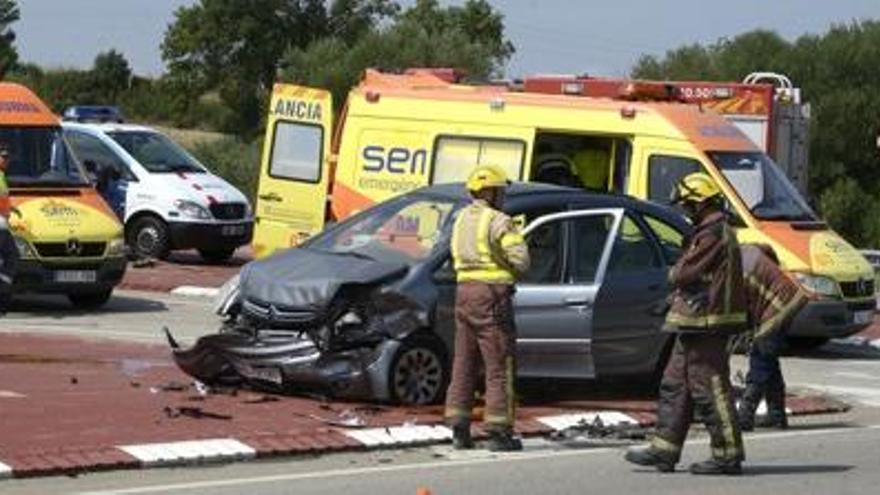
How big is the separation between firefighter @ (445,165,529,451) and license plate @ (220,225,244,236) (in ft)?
48.2

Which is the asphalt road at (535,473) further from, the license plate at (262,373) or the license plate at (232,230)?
the license plate at (232,230)

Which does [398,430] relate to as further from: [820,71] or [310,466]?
[820,71]

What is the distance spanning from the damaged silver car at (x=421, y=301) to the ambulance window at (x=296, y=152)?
7.38m

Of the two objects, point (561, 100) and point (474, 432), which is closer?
point (474, 432)

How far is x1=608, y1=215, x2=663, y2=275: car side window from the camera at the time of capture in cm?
1342

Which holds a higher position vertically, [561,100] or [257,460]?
[561,100]

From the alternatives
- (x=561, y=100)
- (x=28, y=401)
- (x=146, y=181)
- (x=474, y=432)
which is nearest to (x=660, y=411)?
(x=474, y=432)

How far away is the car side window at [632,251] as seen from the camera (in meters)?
13.4

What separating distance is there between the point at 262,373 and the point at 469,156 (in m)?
7.12

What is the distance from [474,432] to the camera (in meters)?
11.7

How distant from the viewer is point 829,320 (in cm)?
1778

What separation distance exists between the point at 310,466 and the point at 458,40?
43.9m

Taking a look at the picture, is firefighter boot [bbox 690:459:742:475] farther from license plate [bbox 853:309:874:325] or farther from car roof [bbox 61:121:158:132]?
car roof [bbox 61:121:158:132]

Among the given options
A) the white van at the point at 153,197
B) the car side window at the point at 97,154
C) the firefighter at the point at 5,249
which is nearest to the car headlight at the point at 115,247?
the firefighter at the point at 5,249
